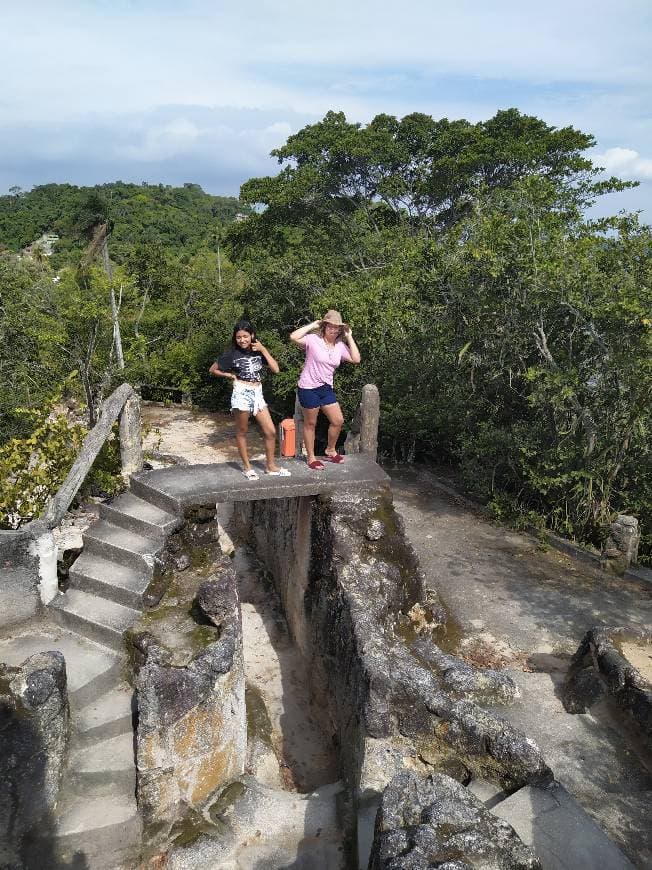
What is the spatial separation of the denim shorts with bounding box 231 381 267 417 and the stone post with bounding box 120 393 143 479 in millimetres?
1772

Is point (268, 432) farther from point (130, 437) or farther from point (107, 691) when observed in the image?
point (107, 691)

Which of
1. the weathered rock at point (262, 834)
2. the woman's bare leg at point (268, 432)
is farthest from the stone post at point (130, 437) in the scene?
the weathered rock at point (262, 834)

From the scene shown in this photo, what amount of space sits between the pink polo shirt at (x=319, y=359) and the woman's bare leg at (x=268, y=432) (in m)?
0.76

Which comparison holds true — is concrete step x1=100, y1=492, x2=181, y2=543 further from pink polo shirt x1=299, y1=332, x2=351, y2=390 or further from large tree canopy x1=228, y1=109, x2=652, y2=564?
large tree canopy x1=228, y1=109, x2=652, y2=564

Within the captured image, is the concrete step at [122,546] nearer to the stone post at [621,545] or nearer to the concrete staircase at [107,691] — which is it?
the concrete staircase at [107,691]

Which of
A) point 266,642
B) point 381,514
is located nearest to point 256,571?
point 266,642

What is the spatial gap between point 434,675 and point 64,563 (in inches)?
181

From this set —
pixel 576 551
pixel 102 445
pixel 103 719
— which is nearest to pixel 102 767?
pixel 103 719

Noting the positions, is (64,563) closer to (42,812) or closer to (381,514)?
(42,812)

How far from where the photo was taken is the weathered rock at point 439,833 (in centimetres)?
372

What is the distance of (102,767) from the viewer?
557 centimetres

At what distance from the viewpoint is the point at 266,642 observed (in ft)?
34.2

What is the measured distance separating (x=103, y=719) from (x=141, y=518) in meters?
2.65

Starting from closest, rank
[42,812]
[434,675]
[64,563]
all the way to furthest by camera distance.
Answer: [42,812] → [434,675] → [64,563]
